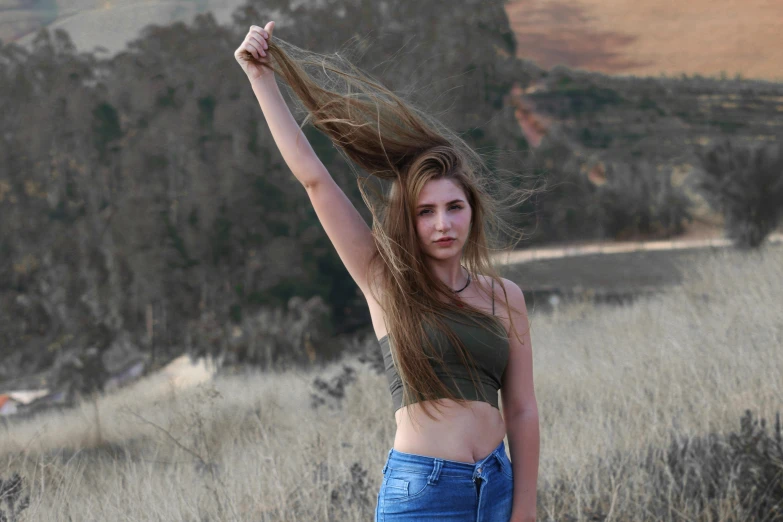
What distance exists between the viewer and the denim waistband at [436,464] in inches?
77.4

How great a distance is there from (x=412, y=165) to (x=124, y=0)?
1433 cm

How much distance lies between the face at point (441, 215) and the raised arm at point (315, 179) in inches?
6.5

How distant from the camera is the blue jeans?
1.94m

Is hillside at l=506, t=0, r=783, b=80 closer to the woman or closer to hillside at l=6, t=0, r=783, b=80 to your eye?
hillside at l=6, t=0, r=783, b=80

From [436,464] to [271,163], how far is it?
11.5 metres

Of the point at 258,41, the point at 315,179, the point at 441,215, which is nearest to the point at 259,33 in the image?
the point at 258,41

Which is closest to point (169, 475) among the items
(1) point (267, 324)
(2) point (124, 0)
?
(1) point (267, 324)

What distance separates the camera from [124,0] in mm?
14906

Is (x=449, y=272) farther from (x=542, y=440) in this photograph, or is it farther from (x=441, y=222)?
(x=542, y=440)

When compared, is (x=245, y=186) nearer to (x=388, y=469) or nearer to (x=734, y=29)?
(x=734, y=29)

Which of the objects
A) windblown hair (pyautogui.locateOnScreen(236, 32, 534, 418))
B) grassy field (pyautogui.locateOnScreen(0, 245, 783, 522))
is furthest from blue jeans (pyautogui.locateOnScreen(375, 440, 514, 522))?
grassy field (pyautogui.locateOnScreen(0, 245, 783, 522))

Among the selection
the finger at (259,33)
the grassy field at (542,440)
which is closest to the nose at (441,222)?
the finger at (259,33)

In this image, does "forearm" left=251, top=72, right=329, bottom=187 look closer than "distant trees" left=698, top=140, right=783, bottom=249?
Yes

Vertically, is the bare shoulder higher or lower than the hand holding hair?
lower
